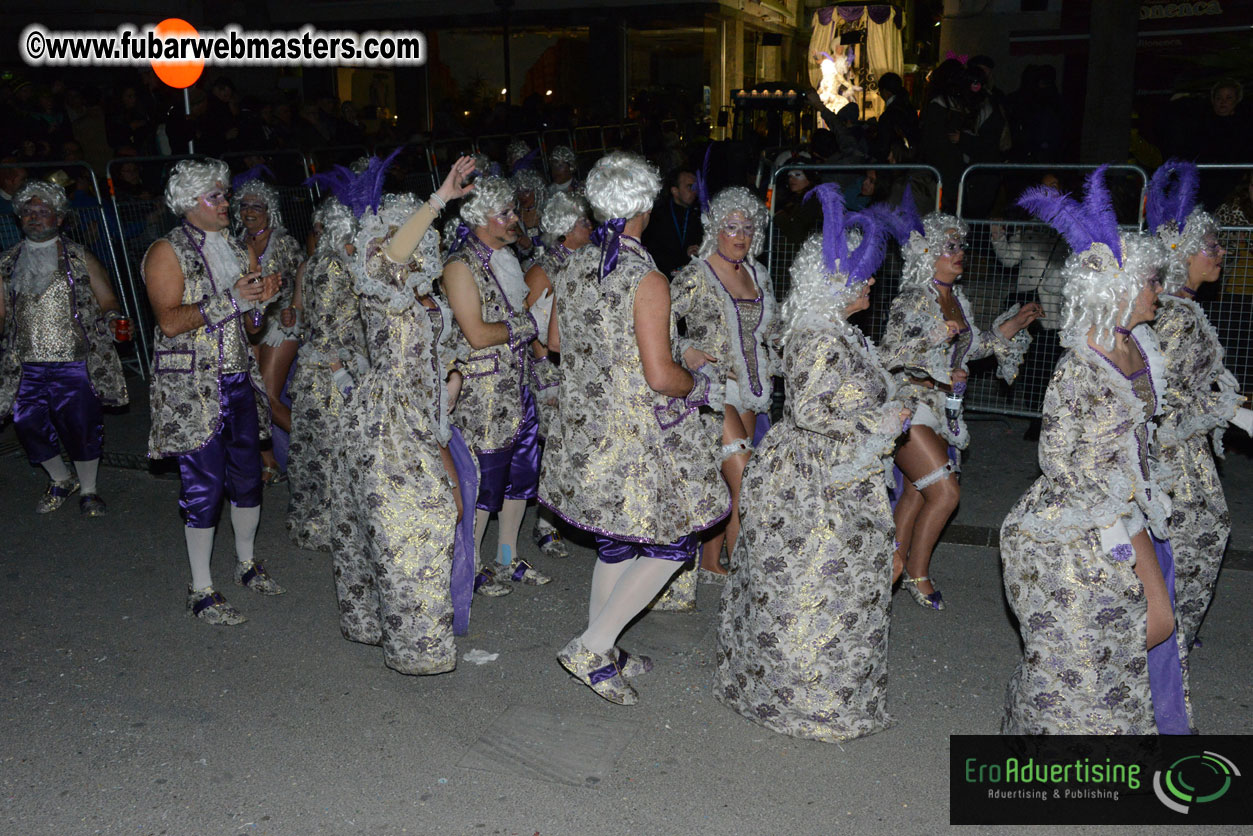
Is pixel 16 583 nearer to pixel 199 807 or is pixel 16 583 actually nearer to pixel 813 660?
pixel 199 807

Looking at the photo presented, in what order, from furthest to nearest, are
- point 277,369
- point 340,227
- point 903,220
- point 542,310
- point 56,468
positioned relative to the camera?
point 56,468, point 277,369, point 542,310, point 903,220, point 340,227

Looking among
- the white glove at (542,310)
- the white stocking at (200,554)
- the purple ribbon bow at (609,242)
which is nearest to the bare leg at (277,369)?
the white stocking at (200,554)

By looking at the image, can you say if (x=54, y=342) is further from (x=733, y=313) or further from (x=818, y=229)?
(x=818, y=229)

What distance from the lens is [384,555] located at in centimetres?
435

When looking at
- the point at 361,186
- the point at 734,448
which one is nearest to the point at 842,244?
the point at 734,448

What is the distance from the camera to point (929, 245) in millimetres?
5055

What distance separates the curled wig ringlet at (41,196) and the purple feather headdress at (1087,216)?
5359mm

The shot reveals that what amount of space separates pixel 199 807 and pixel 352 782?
507mm

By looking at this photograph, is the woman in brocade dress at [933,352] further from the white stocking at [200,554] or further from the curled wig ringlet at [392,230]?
the white stocking at [200,554]

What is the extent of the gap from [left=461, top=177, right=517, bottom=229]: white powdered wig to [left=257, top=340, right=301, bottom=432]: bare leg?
194 cm

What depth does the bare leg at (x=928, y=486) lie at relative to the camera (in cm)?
505

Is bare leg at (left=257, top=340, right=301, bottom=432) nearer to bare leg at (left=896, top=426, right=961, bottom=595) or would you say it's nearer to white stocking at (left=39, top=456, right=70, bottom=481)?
white stocking at (left=39, top=456, right=70, bottom=481)

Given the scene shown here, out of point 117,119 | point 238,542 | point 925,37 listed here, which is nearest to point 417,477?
point 238,542

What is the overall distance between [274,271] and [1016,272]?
530 cm
